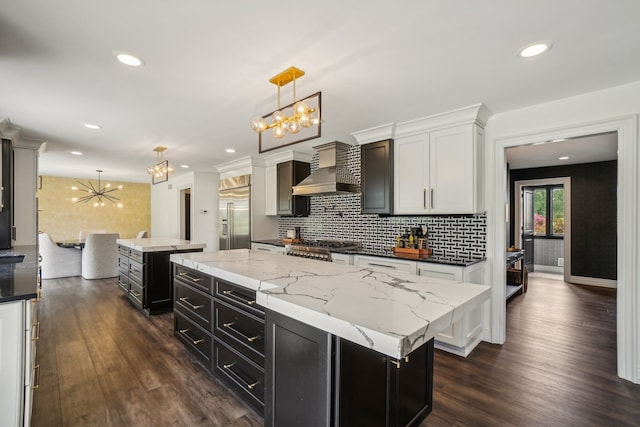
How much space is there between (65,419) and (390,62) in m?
3.17

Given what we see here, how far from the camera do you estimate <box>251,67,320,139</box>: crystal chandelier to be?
1977mm

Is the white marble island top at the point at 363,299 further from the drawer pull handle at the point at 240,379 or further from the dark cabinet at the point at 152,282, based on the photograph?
the dark cabinet at the point at 152,282

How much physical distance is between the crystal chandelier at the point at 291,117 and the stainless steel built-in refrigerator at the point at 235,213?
3.33m

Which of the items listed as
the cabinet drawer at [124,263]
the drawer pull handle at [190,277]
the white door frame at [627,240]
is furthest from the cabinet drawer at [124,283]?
the white door frame at [627,240]

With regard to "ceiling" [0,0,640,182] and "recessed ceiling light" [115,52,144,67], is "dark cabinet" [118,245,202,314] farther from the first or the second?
"recessed ceiling light" [115,52,144,67]

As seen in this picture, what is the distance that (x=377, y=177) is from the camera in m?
3.76

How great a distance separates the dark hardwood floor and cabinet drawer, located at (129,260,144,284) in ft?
1.54

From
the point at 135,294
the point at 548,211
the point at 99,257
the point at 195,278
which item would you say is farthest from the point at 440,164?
the point at 99,257

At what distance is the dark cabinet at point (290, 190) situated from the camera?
505 centimetres

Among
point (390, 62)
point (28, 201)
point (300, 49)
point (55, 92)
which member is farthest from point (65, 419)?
point (28, 201)

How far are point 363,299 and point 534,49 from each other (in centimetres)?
194

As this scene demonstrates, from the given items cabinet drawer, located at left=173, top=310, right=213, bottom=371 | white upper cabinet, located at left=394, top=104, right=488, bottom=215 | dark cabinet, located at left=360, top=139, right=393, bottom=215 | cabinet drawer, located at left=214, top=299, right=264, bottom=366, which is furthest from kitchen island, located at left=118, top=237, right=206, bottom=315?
white upper cabinet, located at left=394, top=104, right=488, bottom=215

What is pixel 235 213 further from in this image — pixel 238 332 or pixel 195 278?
pixel 238 332

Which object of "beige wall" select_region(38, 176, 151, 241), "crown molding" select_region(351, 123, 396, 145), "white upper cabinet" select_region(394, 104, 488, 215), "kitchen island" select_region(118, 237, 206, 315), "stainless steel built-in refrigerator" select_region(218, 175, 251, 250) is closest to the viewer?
"white upper cabinet" select_region(394, 104, 488, 215)
